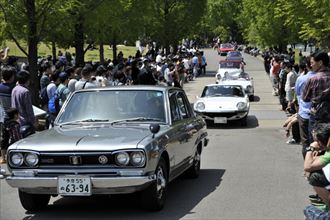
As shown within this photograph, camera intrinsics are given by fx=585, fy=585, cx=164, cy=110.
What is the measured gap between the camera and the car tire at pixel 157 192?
6969 millimetres

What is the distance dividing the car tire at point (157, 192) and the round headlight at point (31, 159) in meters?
1.31

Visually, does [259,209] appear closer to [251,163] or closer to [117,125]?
[117,125]

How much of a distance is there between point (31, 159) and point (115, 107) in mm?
1609

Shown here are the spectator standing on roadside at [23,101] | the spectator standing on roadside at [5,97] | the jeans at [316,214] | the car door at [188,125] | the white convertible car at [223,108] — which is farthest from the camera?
the white convertible car at [223,108]

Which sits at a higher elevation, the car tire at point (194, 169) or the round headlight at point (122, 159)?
the round headlight at point (122, 159)

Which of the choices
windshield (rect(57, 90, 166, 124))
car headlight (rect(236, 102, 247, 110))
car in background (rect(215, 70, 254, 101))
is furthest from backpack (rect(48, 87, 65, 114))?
car in background (rect(215, 70, 254, 101))

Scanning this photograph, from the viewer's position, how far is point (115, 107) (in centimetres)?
804

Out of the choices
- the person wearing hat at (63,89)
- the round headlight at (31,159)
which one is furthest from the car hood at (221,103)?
the round headlight at (31,159)

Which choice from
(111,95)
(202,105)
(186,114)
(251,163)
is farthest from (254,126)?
(111,95)

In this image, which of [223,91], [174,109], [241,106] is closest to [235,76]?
[223,91]

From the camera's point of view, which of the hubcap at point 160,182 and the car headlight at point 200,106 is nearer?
the hubcap at point 160,182

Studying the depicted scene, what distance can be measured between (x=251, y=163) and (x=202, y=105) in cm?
683

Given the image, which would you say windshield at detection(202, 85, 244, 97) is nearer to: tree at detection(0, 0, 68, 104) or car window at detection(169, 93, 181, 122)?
tree at detection(0, 0, 68, 104)

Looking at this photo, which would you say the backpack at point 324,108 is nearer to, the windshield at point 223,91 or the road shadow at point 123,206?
the road shadow at point 123,206
